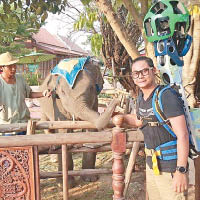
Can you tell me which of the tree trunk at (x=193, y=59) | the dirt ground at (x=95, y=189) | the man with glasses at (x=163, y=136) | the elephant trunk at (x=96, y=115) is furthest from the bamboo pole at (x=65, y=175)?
the tree trunk at (x=193, y=59)

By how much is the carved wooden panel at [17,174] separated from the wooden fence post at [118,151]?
0.65 metres

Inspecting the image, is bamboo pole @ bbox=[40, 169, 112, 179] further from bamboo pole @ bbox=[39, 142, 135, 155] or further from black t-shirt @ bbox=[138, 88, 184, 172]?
black t-shirt @ bbox=[138, 88, 184, 172]

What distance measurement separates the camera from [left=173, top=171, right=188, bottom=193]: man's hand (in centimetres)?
162

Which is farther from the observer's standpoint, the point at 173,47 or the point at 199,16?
the point at 199,16

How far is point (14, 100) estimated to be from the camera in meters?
3.15

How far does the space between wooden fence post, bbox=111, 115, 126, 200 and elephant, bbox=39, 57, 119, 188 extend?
0.76 metres

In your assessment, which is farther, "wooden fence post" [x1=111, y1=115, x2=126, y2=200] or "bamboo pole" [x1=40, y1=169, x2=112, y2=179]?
"bamboo pole" [x1=40, y1=169, x2=112, y2=179]

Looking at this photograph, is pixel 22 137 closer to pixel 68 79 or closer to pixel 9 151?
pixel 9 151

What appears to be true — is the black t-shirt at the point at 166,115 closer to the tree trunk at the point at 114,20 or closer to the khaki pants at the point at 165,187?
the khaki pants at the point at 165,187

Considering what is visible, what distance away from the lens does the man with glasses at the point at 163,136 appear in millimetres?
1597

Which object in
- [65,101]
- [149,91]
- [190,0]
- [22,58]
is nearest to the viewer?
[149,91]

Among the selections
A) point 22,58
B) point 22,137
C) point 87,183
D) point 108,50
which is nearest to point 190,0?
point 22,137

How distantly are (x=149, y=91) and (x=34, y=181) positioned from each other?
1.13 metres

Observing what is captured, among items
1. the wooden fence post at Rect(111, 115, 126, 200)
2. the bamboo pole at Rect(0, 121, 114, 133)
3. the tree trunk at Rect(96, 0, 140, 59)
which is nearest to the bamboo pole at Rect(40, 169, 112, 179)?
the bamboo pole at Rect(0, 121, 114, 133)
